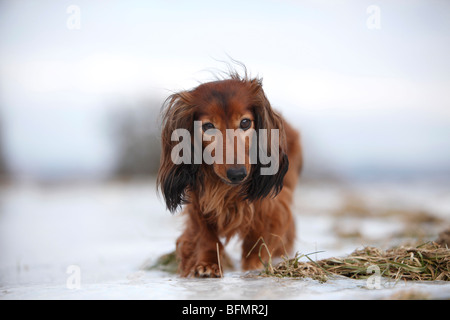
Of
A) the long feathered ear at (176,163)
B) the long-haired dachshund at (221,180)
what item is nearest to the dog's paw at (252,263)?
the long-haired dachshund at (221,180)

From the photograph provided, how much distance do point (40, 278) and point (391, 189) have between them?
375 inches

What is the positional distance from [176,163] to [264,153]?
0.63m

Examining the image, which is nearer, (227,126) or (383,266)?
(383,266)

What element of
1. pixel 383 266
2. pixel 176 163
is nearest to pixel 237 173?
pixel 176 163

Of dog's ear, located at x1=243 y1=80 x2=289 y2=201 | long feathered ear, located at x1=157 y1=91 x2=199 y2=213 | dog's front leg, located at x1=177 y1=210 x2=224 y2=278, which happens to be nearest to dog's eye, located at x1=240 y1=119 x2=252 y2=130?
dog's ear, located at x1=243 y1=80 x2=289 y2=201

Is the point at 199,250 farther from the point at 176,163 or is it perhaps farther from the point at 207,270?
the point at 176,163

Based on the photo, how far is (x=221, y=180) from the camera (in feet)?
11.5

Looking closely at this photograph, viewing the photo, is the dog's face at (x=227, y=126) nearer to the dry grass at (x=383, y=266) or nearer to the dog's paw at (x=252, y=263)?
the dry grass at (x=383, y=266)

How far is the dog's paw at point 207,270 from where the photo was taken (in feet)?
11.0

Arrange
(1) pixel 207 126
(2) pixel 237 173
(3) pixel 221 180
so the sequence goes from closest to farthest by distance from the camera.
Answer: (2) pixel 237 173 → (1) pixel 207 126 → (3) pixel 221 180

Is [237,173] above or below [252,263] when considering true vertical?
above

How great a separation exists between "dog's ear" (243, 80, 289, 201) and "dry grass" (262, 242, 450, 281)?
571 mm
